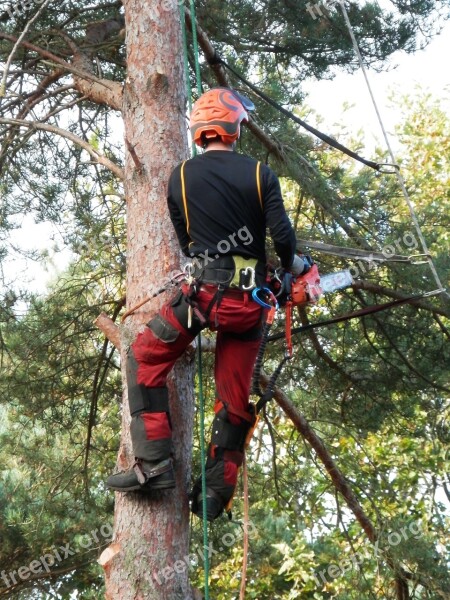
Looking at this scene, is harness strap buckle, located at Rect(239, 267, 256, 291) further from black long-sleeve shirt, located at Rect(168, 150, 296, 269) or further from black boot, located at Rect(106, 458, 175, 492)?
black boot, located at Rect(106, 458, 175, 492)

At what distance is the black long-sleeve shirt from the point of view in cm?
336

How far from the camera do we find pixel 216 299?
→ 10.8 ft

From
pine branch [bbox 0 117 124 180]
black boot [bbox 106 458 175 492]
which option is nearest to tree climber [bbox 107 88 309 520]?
black boot [bbox 106 458 175 492]

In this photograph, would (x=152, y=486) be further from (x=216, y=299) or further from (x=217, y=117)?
(x=217, y=117)

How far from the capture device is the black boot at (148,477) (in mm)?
3209

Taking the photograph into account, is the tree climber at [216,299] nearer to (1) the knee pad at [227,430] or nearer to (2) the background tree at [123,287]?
(1) the knee pad at [227,430]

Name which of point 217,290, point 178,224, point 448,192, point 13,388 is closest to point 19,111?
point 13,388

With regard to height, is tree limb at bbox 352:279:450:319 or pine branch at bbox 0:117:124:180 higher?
pine branch at bbox 0:117:124:180

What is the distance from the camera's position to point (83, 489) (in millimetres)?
7152

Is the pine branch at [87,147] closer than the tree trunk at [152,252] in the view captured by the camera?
No

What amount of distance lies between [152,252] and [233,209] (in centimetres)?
45

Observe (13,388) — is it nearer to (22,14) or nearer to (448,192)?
(22,14)

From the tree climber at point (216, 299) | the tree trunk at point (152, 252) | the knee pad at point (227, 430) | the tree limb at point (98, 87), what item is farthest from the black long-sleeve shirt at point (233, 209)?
the tree limb at point (98, 87)

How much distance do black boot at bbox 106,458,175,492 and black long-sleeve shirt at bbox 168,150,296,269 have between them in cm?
80
